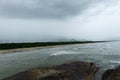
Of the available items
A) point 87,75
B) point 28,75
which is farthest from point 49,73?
point 87,75

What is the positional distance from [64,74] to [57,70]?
90.7 inches

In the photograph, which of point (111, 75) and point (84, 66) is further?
point (84, 66)

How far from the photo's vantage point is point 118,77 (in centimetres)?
1970

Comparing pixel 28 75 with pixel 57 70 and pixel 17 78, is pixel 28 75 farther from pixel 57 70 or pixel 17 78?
Answer: pixel 57 70

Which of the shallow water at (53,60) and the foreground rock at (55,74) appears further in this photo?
the shallow water at (53,60)

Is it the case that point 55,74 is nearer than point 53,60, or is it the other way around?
point 55,74

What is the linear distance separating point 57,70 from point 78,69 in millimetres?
2191

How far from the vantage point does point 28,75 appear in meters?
20.2

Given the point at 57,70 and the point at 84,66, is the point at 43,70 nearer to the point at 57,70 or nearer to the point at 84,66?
the point at 57,70

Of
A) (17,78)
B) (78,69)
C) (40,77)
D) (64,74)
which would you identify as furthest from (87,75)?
(17,78)

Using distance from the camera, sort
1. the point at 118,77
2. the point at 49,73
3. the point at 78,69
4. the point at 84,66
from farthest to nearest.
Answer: the point at 84,66 < the point at 78,69 < the point at 49,73 < the point at 118,77

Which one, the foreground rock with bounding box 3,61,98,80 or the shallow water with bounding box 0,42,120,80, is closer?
the foreground rock with bounding box 3,61,98,80

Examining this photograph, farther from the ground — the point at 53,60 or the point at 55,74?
the point at 55,74

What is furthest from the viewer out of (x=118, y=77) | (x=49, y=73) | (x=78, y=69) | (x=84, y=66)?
(x=84, y=66)
